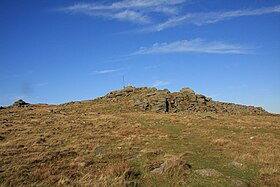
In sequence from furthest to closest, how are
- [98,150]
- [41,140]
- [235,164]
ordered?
1. [41,140]
2. [98,150]
3. [235,164]

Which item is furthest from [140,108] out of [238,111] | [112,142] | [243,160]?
[243,160]

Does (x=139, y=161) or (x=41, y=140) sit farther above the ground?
(x=41, y=140)

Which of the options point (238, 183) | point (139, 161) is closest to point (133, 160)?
point (139, 161)

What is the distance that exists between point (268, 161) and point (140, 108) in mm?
41985

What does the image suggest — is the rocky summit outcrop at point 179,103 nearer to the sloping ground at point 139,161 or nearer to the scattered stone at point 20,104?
the scattered stone at point 20,104

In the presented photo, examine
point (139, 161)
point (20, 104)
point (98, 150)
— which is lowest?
point (139, 161)

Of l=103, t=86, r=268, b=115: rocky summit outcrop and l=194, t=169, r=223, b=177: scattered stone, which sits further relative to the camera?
l=103, t=86, r=268, b=115: rocky summit outcrop

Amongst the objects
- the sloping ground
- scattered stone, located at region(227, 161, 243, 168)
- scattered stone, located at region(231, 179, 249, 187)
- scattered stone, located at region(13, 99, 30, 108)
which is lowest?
scattered stone, located at region(231, 179, 249, 187)

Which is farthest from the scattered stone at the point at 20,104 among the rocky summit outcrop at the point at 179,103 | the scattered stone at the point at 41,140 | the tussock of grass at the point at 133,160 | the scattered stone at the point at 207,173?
the scattered stone at the point at 207,173

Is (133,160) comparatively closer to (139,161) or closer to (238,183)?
(139,161)

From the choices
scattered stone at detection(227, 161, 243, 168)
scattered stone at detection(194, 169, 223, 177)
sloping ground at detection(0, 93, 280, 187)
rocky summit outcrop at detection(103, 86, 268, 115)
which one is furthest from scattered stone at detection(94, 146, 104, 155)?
rocky summit outcrop at detection(103, 86, 268, 115)

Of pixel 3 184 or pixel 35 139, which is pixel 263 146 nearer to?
pixel 3 184

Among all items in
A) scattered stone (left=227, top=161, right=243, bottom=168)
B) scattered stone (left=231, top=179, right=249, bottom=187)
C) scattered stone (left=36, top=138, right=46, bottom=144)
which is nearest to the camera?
scattered stone (left=231, top=179, right=249, bottom=187)

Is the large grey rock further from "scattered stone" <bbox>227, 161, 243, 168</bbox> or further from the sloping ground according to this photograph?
"scattered stone" <bbox>227, 161, 243, 168</bbox>
